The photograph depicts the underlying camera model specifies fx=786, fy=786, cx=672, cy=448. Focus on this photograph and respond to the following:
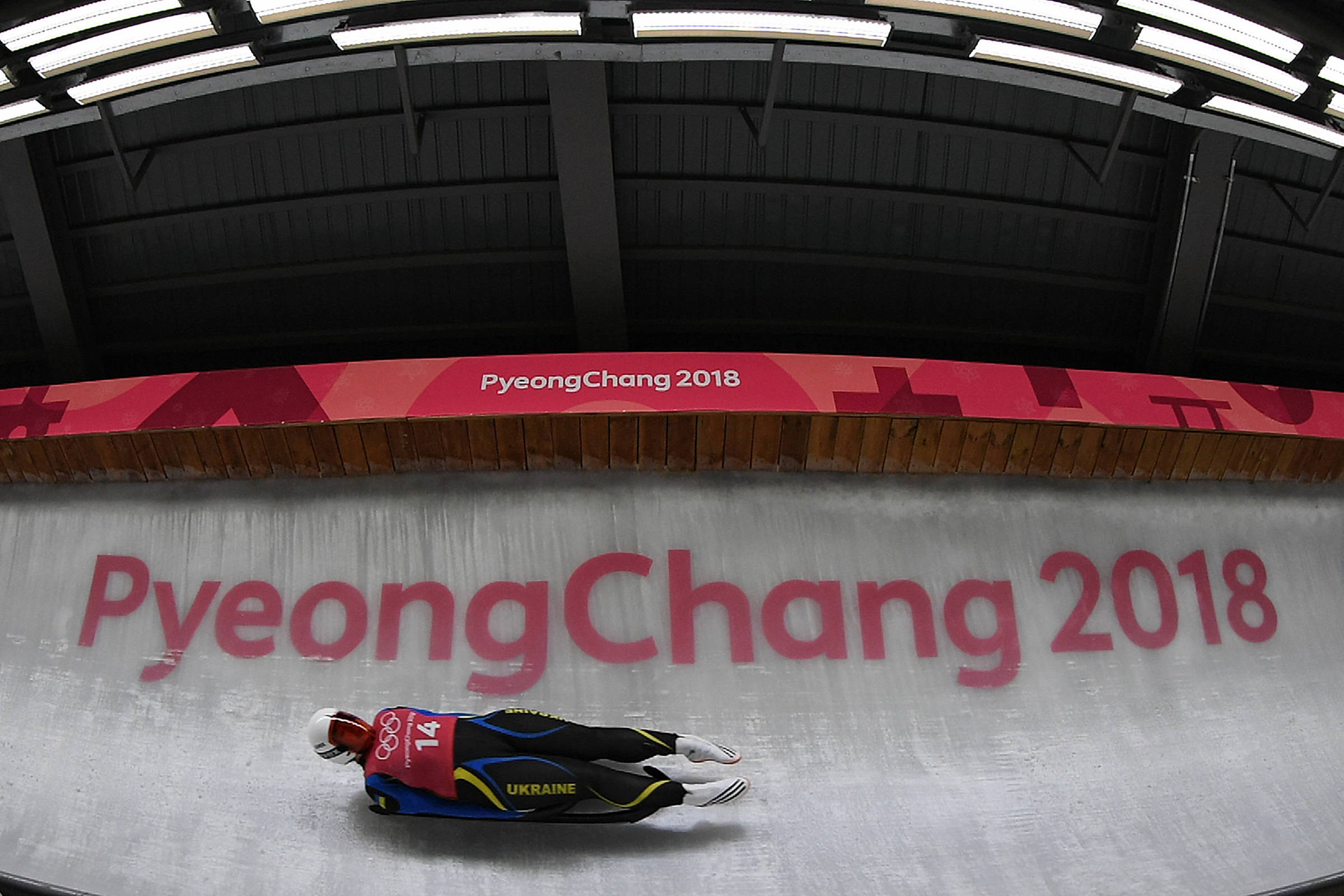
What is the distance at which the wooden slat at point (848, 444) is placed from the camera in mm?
5004

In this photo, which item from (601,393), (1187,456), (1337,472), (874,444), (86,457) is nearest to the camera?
(601,393)

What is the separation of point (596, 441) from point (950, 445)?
2.33 m

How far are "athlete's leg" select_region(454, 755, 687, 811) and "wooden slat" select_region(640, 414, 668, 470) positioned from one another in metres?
2.08

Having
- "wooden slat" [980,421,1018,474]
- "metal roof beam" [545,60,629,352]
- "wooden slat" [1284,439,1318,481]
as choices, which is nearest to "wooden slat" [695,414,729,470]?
"metal roof beam" [545,60,629,352]

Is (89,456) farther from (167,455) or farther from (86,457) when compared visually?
(167,455)

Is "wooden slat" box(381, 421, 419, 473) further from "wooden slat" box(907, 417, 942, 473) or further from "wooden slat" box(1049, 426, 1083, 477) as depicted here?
"wooden slat" box(1049, 426, 1083, 477)

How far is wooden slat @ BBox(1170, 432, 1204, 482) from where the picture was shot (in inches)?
212

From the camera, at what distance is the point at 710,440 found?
5074 millimetres

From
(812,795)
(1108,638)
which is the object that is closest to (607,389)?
(812,795)

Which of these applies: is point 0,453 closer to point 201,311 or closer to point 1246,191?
point 201,311

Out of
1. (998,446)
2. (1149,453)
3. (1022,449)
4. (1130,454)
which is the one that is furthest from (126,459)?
(1149,453)

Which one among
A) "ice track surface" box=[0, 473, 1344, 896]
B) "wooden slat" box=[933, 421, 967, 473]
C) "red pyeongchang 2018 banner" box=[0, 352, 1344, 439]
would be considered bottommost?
"ice track surface" box=[0, 473, 1344, 896]

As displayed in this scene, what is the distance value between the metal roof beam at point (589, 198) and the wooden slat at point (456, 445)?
1037 mm

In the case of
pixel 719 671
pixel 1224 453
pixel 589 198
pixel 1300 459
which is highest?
pixel 589 198
